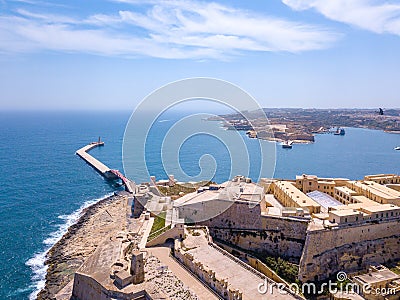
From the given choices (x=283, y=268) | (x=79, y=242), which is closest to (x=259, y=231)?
(x=283, y=268)

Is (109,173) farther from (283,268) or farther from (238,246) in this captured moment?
(283,268)

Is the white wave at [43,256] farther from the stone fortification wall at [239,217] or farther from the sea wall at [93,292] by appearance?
the stone fortification wall at [239,217]

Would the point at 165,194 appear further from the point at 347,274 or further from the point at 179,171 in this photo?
the point at 179,171

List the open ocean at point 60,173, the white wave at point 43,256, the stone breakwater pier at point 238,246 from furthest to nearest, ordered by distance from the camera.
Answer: the open ocean at point 60,173 → the white wave at point 43,256 → the stone breakwater pier at point 238,246

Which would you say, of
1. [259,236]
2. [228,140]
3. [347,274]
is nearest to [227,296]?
[259,236]

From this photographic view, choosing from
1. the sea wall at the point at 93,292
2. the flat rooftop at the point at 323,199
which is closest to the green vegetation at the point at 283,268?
the flat rooftop at the point at 323,199

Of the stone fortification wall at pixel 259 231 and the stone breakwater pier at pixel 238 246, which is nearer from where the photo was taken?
the stone breakwater pier at pixel 238 246
